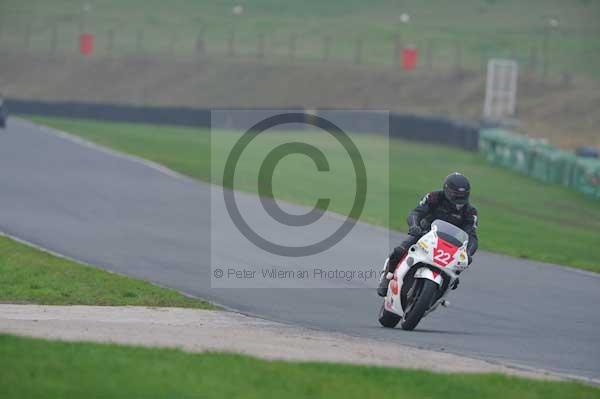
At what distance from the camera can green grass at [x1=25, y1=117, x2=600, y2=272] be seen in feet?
71.9

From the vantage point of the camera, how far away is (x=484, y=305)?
1427cm

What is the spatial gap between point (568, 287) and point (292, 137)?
101ft

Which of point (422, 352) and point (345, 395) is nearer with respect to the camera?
point (345, 395)

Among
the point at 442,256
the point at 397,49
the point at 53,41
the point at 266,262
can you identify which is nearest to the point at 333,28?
the point at 397,49

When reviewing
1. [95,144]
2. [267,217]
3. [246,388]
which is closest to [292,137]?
[95,144]

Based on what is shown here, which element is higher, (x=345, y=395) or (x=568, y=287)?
(x=345, y=395)

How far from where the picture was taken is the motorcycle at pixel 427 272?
11.6m

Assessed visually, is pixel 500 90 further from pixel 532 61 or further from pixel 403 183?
pixel 403 183

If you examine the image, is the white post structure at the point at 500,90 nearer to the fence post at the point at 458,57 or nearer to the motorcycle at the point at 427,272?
the fence post at the point at 458,57

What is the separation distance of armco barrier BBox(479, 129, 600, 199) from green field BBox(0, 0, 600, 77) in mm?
23832

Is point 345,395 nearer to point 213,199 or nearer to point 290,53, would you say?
point 213,199

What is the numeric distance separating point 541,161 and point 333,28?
4320 cm
